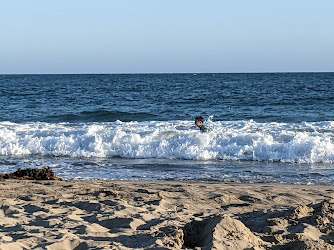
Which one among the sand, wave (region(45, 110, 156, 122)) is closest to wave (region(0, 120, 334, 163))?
the sand

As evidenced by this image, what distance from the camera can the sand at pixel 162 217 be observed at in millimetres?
4391

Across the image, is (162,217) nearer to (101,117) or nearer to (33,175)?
(33,175)

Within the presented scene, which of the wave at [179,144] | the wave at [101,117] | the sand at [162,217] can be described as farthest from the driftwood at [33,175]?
the wave at [101,117]

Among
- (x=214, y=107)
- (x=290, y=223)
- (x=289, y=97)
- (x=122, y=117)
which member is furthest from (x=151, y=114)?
(x=290, y=223)

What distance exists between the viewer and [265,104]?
85.3 ft

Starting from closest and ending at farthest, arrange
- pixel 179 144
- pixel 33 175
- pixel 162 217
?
pixel 162 217, pixel 33 175, pixel 179 144

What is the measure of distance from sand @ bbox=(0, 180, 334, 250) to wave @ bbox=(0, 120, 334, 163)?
458 centimetres

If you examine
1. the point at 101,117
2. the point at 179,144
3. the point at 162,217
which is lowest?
the point at 101,117

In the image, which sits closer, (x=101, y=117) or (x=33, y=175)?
(x=33, y=175)

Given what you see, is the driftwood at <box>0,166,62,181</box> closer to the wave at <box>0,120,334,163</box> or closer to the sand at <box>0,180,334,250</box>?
the sand at <box>0,180,334,250</box>

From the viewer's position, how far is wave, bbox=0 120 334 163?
12.1 meters

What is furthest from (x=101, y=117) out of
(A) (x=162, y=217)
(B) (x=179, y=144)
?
(A) (x=162, y=217)

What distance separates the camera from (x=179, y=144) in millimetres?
13148

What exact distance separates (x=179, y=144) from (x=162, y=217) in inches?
306
